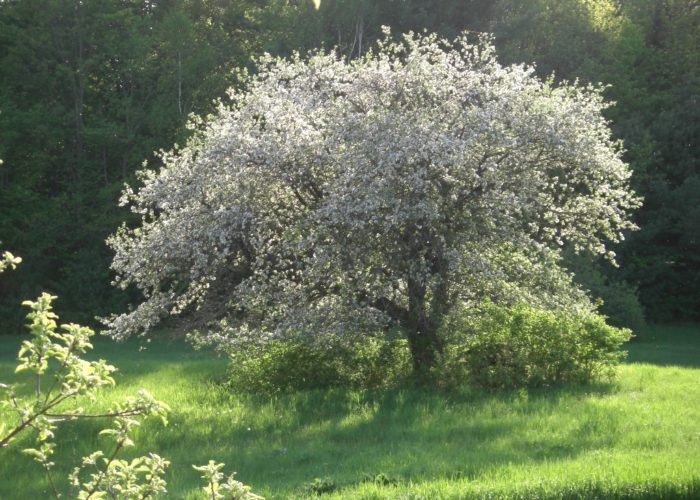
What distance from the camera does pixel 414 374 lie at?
14.6 meters

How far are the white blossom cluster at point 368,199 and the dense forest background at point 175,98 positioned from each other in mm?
20468

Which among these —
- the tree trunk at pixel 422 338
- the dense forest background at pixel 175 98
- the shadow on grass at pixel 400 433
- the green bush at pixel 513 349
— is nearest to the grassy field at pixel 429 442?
the shadow on grass at pixel 400 433

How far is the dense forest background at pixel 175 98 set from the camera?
3531cm

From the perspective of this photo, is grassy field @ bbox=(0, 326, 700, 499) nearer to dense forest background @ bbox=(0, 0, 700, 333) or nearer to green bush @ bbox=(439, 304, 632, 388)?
green bush @ bbox=(439, 304, 632, 388)

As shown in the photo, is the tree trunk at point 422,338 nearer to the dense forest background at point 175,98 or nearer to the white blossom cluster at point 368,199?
the white blossom cluster at point 368,199

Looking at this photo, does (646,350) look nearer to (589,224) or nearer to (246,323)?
(589,224)

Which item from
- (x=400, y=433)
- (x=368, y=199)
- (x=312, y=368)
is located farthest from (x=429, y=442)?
(x=312, y=368)

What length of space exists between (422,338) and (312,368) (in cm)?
194

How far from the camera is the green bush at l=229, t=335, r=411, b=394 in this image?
48.2ft

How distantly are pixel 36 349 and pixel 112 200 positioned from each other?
110 ft

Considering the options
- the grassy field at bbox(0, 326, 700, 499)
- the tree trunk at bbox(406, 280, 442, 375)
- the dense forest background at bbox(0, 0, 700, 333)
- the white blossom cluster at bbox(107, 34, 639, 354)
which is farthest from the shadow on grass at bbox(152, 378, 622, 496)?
the dense forest background at bbox(0, 0, 700, 333)

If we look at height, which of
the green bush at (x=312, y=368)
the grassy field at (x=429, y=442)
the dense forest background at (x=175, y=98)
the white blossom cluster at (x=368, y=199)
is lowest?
the grassy field at (x=429, y=442)

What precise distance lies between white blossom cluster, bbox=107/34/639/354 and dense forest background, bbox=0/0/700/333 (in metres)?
20.5

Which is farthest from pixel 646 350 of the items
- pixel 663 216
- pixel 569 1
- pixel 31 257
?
pixel 31 257
